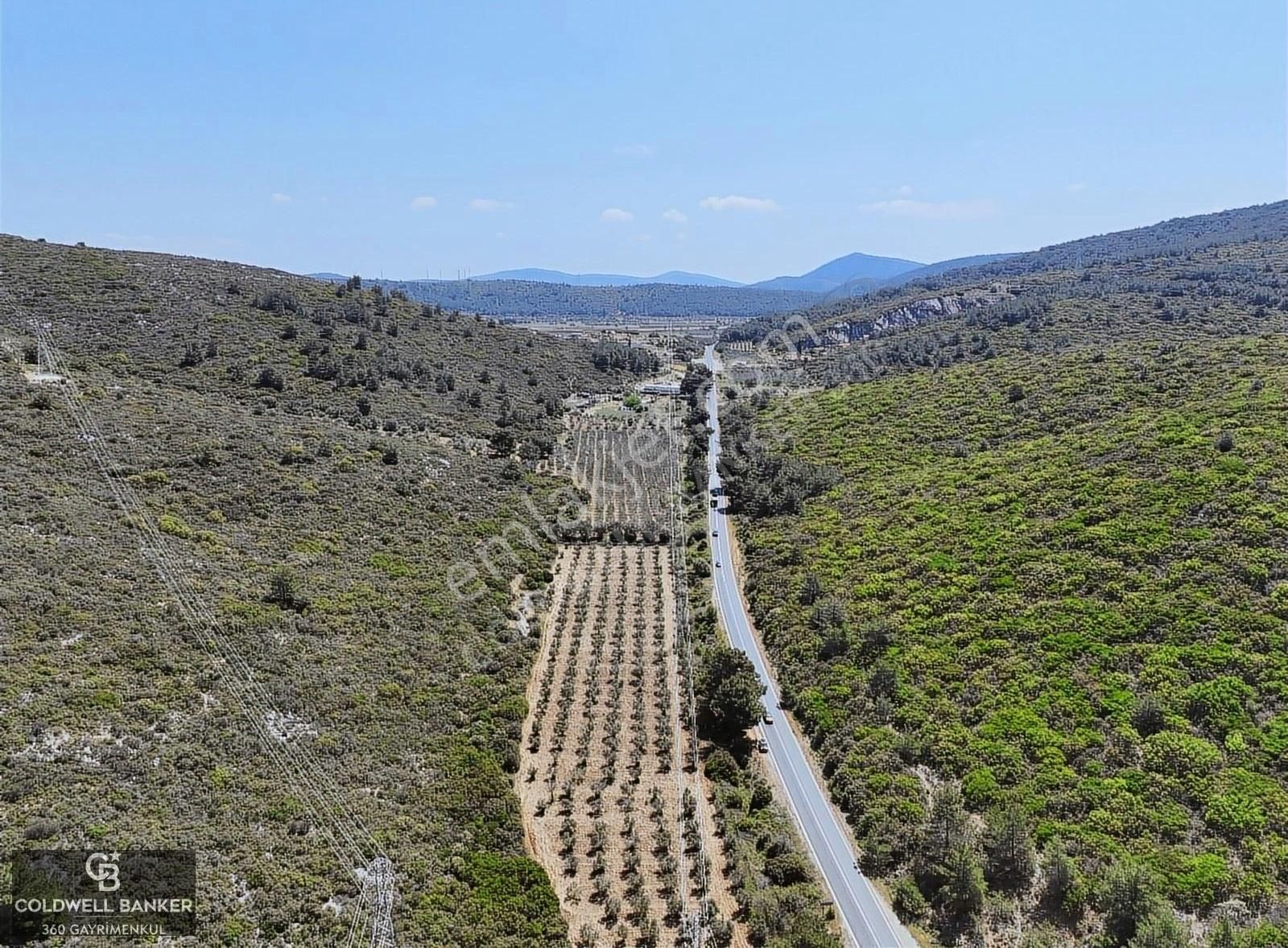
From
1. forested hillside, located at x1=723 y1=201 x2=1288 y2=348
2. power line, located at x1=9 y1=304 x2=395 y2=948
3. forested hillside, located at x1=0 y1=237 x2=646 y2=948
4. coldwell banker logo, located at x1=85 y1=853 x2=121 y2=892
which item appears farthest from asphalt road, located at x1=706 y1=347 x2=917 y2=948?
forested hillside, located at x1=723 y1=201 x2=1288 y2=348

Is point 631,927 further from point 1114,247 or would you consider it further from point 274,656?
point 1114,247

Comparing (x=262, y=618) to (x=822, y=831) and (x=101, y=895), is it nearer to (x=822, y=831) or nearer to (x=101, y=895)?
(x=101, y=895)

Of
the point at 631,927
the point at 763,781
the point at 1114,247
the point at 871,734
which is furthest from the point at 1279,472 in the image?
the point at 1114,247

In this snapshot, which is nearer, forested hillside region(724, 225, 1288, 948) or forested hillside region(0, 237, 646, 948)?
forested hillside region(0, 237, 646, 948)

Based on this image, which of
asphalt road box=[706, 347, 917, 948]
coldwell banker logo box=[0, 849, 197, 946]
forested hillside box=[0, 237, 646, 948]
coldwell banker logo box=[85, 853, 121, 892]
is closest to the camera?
coldwell banker logo box=[0, 849, 197, 946]

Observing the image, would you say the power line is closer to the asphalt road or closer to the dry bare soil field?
the dry bare soil field

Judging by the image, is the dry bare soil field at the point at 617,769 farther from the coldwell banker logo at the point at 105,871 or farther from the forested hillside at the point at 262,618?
the coldwell banker logo at the point at 105,871

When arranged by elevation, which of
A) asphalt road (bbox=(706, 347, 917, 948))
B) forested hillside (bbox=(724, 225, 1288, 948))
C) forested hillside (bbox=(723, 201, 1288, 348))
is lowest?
asphalt road (bbox=(706, 347, 917, 948))

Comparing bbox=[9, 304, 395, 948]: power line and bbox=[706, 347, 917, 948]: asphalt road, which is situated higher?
bbox=[9, 304, 395, 948]: power line
